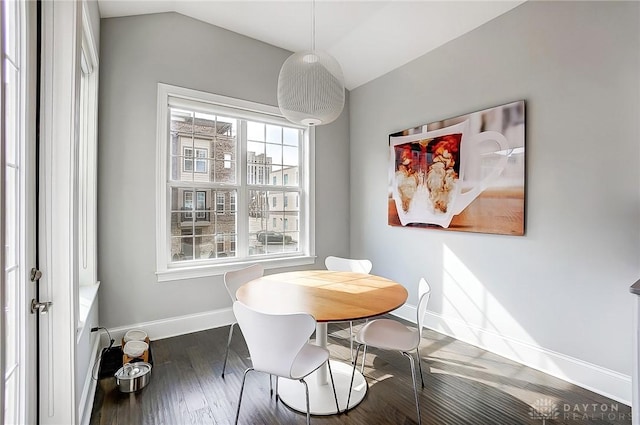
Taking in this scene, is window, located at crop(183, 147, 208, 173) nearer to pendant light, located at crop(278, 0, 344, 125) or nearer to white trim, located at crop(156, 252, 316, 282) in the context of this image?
white trim, located at crop(156, 252, 316, 282)

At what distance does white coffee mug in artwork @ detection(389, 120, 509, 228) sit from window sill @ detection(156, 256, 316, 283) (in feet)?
4.47

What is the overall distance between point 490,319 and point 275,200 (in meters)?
2.57

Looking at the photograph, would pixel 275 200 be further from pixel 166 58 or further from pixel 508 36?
pixel 508 36

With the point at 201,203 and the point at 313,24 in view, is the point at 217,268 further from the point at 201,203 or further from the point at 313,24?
the point at 313,24

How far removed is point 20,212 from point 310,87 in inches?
63.9

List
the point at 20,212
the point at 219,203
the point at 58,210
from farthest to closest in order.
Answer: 1. the point at 219,203
2. the point at 58,210
3. the point at 20,212

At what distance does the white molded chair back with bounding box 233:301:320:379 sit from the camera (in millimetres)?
1542

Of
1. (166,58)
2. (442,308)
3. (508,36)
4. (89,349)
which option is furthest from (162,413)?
(508,36)

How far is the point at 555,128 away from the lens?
7.89 ft

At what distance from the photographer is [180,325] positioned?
3.18m

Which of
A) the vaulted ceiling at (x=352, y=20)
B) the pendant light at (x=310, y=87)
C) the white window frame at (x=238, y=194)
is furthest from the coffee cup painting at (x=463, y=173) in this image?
the pendant light at (x=310, y=87)

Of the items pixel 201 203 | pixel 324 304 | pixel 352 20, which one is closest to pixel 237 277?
pixel 324 304

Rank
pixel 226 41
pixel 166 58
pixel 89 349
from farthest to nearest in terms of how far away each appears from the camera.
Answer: pixel 226 41, pixel 166 58, pixel 89 349

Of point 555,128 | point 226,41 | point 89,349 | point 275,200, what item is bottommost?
point 89,349
